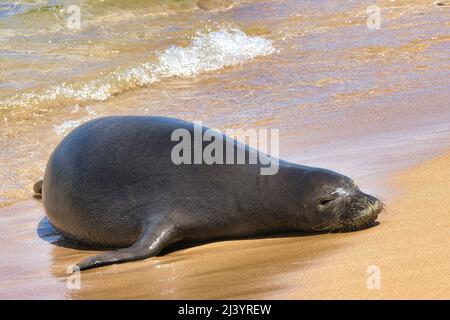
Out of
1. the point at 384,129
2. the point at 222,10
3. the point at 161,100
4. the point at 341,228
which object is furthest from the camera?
the point at 222,10

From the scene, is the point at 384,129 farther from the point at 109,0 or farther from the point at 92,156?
the point at 109,0

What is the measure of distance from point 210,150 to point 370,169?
1270 mm

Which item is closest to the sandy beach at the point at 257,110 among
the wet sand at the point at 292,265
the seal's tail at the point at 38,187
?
the wet sand at the point at 292,265

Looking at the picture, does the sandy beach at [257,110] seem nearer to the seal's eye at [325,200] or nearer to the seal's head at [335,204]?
the seal's head at [335,204]

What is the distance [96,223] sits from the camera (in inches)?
212

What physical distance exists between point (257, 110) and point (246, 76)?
100 inches

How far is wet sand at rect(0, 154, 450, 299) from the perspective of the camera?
11.9 feet

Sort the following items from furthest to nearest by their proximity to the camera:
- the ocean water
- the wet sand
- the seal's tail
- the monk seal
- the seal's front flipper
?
the ocean water → the seal's tail → the monk seal → the seal's front flipper → the wet sand

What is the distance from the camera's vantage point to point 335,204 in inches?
192

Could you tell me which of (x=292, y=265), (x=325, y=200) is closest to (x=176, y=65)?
(x=325, y=200)

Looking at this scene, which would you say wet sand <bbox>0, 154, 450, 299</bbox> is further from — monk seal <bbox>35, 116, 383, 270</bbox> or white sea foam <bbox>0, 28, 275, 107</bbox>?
white sea foam <bbox>0, 28, 275, 107</bbox>

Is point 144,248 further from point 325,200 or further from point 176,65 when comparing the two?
point 176,65

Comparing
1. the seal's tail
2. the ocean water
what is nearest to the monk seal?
the ocean water
